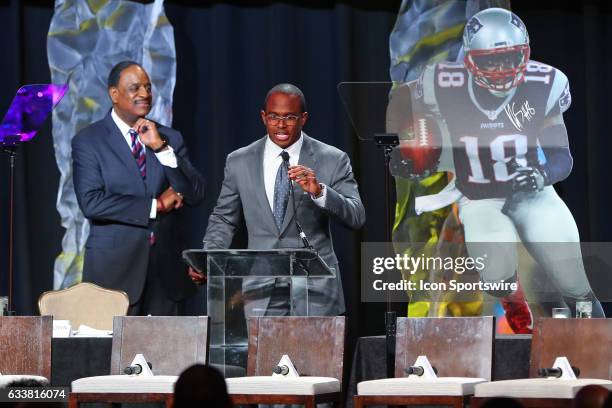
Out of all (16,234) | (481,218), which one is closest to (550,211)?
(481,218)

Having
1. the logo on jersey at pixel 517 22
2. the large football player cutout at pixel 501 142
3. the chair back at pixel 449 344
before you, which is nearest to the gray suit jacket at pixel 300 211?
the chair back at pixel 449 344

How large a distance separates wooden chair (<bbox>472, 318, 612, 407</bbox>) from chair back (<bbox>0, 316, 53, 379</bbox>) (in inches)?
72.8

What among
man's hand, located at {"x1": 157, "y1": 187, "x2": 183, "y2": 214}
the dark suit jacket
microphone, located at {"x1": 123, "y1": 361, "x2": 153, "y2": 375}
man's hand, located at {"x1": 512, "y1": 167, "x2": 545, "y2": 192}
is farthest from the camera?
man's hand, located at {"x1": 512, "y1": 167, "x2": 545, "y2": 192}

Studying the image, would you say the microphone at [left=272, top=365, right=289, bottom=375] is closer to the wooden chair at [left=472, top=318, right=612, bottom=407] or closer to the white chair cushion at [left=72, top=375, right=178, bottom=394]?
the white chair cushion at [left=72, top=375, right=178, bottom=394]

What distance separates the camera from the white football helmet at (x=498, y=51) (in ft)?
23.5

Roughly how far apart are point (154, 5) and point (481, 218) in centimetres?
249

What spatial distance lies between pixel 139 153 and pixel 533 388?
3411mm

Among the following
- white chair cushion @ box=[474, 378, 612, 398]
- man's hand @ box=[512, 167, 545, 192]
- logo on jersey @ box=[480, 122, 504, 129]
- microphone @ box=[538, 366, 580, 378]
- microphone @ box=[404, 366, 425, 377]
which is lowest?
white chair cushion @ box=[474, 378, 612, 398]

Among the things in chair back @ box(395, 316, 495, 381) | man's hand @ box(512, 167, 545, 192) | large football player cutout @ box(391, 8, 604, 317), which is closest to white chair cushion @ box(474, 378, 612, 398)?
chair back @ box(395, 316, 495, 381)

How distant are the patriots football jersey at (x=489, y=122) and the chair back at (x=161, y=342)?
8.92ft

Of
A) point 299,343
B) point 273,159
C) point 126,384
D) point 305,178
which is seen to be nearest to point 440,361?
point 299,343

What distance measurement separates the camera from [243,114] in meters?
7.66

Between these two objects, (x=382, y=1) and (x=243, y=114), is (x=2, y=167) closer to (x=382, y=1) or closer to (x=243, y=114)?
(x=243, y=114)

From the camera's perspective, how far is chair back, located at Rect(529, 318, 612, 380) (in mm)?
4676
